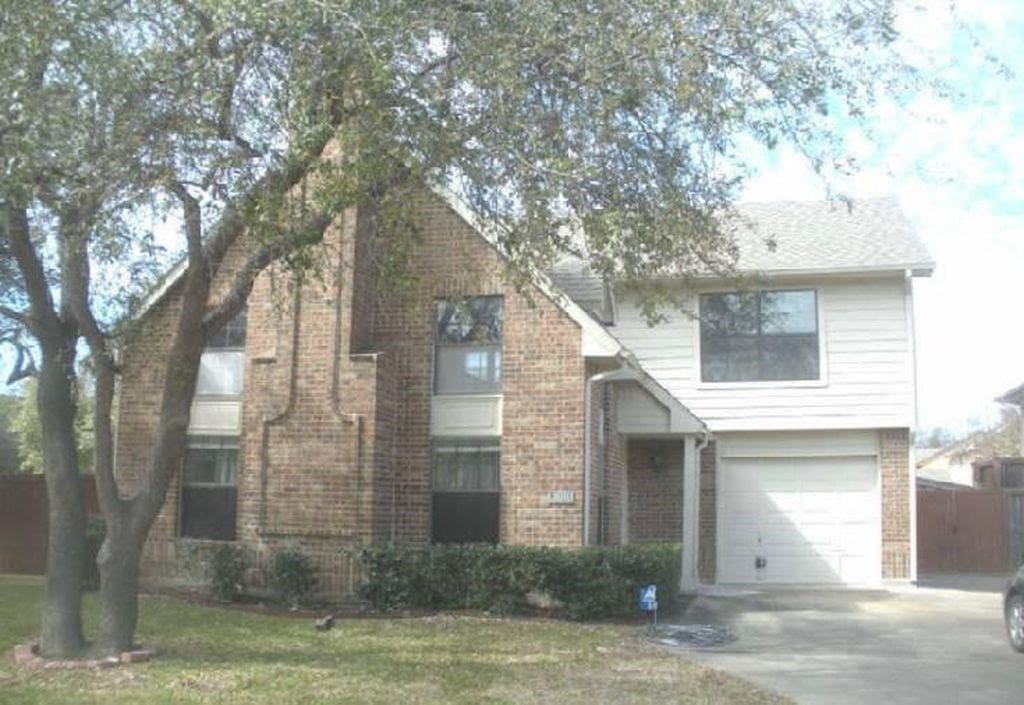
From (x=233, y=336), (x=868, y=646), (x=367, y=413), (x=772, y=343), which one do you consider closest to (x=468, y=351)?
(x=367, y=413)

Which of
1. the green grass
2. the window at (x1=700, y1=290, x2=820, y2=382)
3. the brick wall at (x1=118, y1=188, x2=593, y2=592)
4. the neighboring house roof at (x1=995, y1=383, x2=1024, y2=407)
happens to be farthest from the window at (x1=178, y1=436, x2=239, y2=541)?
the neighboring house roof at (x1=995, y1=383, x2=1024, y2=407)

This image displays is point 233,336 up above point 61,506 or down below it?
above

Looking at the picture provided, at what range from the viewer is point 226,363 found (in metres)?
17.2

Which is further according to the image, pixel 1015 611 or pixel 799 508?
pixel 799 508

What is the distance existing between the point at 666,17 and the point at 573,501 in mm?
8157

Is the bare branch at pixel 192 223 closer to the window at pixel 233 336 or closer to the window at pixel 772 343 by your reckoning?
the window at pixel 233 336

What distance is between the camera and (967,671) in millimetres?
11164

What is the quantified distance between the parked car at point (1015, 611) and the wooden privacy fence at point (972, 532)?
1179cm

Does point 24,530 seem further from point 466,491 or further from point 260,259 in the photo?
point 260,259

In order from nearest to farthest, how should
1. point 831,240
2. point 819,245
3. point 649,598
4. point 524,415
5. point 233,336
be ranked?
point 649,598 < point 524,415 < point 233,336 < point 819,245 < point 831,240

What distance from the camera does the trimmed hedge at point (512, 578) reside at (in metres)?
14.3

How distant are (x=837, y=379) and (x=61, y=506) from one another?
13.5 m

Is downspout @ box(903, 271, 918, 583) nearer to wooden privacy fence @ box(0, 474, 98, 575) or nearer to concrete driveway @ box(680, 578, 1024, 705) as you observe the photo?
concrete driveway @ box(680, 578, 1024, 705)

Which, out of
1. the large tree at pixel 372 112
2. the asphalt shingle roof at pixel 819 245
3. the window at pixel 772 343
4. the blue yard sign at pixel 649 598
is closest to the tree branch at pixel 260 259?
the large tree at pixel 372 112
